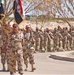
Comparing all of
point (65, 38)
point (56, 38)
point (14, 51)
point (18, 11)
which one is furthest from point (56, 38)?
point (14, 51)

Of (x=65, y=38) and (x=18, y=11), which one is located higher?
(x=18, y=11)

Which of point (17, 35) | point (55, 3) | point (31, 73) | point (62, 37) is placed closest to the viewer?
point (17, 35)

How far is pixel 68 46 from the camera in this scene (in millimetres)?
30031

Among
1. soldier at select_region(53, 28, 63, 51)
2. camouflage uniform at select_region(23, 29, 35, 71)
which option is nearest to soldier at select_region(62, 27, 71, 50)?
soldier at select_region(53, 28, 63, 51)

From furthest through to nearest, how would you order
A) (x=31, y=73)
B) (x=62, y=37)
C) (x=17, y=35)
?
(x=62, y=37) < (x=31, y=73) < (x=17, y=35)

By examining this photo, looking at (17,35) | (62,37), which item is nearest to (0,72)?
(17,35)

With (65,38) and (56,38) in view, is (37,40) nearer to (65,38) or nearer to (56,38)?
(56,38)

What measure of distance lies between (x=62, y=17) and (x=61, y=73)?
1950 cm

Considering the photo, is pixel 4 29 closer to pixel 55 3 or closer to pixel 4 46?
pixel 4 46

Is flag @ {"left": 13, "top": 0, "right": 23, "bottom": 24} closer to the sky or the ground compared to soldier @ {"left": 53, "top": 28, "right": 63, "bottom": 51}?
closer to the sky

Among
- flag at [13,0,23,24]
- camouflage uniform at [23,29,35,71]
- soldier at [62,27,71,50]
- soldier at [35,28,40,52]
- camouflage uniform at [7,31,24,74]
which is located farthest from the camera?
soldier at [62,27,71,50]

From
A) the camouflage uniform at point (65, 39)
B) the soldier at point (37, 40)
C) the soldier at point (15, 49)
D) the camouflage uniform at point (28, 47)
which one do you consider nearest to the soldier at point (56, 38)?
the camouflage uniform at point (65, 39)

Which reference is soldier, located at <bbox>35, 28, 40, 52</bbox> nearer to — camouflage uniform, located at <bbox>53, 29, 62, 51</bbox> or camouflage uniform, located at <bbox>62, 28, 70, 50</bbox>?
camouflage uniform, located at <bbox>53, 29, 62, 51</bbox>

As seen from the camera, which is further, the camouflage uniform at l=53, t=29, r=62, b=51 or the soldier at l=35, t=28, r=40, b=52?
the camouflage uniform at l=53, t=29, r=62, b=51
